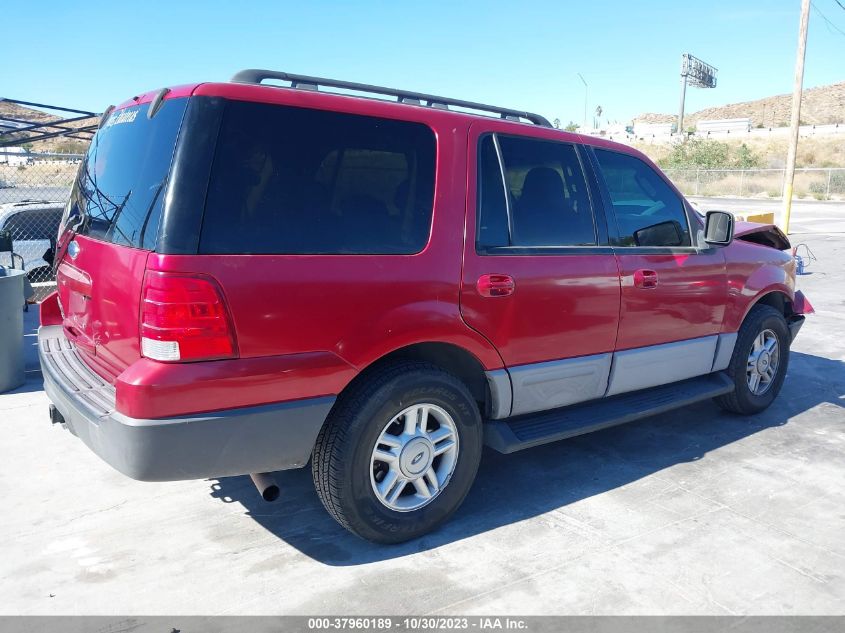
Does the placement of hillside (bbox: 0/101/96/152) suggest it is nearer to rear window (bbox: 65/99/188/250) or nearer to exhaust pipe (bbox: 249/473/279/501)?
rear window (bbox: 65/99/188/250)

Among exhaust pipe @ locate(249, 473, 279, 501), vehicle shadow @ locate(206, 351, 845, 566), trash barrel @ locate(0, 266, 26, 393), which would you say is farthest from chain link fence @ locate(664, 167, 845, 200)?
exhaust pipe @ locate(249, 473, 279, 501)

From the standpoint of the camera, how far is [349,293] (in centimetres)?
292

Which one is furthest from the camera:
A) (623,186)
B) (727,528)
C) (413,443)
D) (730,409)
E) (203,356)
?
(730,409)

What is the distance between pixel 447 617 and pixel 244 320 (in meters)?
1.44

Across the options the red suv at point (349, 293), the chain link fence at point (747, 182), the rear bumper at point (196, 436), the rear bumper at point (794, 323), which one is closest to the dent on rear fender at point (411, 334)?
the red suv at point (349, 293)

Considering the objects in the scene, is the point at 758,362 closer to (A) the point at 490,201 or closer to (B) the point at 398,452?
(A) the point at 490,201

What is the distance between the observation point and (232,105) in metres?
2.75

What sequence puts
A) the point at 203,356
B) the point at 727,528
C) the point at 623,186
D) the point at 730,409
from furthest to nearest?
the point at 730,409
the point at 623,186
the point at 727,528
the point at 203,356

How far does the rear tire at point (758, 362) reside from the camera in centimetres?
501

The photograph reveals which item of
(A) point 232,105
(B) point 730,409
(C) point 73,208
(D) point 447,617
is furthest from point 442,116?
(B) point 730,409

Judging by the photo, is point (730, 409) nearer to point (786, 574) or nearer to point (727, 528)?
→ point (727, 528)

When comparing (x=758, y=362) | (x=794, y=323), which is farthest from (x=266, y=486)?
(x=794, y=323)

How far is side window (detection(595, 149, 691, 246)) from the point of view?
4.18 m

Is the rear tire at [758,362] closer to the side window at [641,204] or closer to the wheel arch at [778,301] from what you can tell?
the wheel arch at [778,301]
